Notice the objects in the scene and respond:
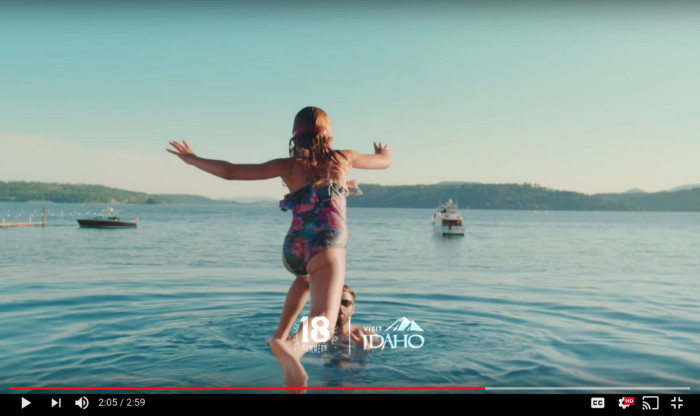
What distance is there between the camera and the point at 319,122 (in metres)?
5.09

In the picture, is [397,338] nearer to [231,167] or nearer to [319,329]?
→ [319,329]

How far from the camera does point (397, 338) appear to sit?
8.34 m

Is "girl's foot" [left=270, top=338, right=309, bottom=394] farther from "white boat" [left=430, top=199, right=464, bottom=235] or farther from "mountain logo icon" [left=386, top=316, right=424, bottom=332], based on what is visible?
"white boat" [left=430, top=199, right=464, bottom=235]

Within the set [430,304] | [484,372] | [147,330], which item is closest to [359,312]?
[430,304]

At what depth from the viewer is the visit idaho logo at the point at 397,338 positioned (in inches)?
A: 305

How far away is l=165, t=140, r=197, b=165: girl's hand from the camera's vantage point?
5006mm

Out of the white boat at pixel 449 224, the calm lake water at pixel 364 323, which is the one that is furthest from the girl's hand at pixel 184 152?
the white boat at pixel 449 224
